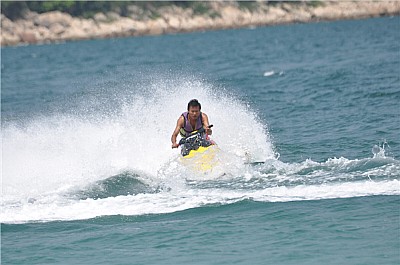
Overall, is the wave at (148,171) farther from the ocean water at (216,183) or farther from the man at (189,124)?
the man at (189,124)

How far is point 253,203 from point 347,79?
60.2ft

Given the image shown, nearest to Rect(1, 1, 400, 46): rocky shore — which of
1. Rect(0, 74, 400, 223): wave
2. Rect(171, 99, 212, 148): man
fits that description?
Rect(0, 74, 400, 223): wave

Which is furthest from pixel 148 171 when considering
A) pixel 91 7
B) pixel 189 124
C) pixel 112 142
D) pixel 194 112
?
pixel 91 7

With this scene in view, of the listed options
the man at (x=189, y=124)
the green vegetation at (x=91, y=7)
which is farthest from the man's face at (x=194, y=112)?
the green vegetation at (x=91, y=7)

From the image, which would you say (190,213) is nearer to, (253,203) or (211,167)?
(253,203)

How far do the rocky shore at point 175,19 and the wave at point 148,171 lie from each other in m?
89.2

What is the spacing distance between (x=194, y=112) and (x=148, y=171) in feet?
5.57

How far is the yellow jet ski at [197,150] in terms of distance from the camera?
1500 centimetres

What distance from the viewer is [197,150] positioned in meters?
15.3

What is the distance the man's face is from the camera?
1493cm

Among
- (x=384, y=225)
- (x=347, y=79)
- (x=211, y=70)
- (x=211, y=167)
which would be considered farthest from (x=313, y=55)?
(x=384, y=225)

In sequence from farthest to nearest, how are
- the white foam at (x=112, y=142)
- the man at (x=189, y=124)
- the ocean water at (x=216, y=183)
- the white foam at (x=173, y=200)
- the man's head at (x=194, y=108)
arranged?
1. the white foam at (x=112, y=142)
2. the man at (x=189, y=124)
3. the man's head at (x=194, y=108)
4. the white foam at (x=173, y=200)
5. the ocean water at (x=216, y=183)

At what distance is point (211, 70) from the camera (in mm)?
42156

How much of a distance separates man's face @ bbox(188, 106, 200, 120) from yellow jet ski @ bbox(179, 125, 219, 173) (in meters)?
0.26
